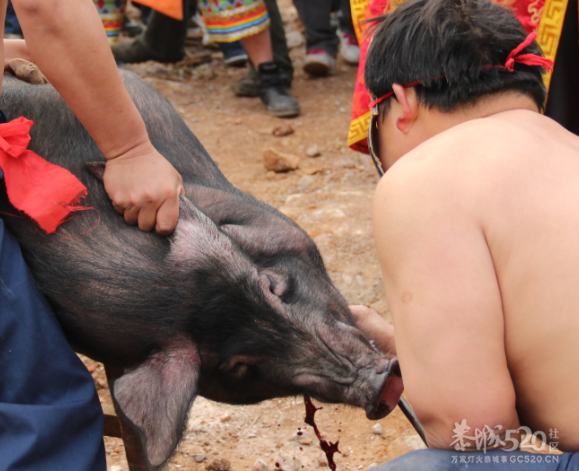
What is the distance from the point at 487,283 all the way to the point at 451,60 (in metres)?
0.64

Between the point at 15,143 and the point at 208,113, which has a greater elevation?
the point at 15,143

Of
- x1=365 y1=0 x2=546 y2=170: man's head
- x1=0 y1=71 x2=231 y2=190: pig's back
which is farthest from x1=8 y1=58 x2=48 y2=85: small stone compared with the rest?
x1=365 y1=0 x2=546 y2=170: man's head

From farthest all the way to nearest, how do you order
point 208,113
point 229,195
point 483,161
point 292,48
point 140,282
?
→ point 292,48 < point 208,113 < point 229,195 < point 140,282 < point 483,161

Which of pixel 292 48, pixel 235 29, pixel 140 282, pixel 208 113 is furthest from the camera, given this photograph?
pixel 292 48

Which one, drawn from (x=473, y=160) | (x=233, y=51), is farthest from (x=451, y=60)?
(x=233, y=51)

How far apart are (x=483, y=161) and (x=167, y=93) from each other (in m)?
5.13

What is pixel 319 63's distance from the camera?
252 inches

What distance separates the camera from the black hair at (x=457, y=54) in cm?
180

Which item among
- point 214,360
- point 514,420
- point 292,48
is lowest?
point 292,48

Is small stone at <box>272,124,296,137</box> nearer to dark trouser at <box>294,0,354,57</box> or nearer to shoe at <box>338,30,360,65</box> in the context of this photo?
dark trouser at <box>294,0,354,57</box>

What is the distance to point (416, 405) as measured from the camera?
62.8 inches

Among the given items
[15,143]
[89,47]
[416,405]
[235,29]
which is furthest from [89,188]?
[235,29]

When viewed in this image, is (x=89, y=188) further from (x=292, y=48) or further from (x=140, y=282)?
(x=292, y=48)

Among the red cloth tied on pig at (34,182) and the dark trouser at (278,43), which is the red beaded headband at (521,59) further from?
the dark trouser at (278,43)
